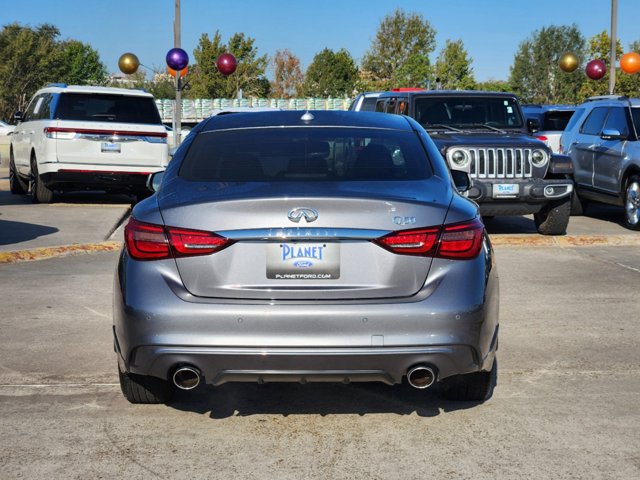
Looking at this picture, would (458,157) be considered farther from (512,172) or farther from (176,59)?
(176,59)

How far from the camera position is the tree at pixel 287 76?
10425cm

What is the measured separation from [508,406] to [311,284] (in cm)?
154

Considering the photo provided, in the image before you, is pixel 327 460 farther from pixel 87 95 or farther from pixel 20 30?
pixel 20 30

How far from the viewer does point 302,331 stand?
476 cm

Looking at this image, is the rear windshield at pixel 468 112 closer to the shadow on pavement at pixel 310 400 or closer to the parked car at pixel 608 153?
the parked car at pixel 608 153

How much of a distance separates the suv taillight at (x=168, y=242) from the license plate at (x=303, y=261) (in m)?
0.22

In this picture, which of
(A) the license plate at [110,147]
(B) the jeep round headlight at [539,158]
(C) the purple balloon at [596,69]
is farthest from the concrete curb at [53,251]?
(C) the purple balloon at [596,69]

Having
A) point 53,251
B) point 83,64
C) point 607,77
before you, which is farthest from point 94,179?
point 83,64

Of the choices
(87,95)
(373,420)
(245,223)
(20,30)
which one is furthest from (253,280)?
(20,30)

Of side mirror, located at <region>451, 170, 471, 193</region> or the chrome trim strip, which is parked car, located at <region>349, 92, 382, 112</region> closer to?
side mirror, located at <region>451, 170, 471, 193</region>

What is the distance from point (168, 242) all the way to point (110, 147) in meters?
12.4

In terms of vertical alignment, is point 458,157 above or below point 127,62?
below

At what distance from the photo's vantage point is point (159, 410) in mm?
5668

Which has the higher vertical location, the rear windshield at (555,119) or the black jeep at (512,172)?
the rear windshield at (555,119)
